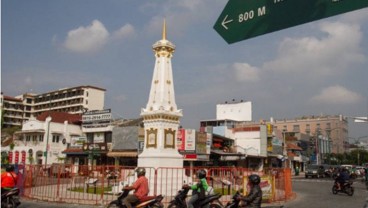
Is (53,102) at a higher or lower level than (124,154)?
higher

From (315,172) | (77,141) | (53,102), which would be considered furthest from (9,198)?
(53,102)

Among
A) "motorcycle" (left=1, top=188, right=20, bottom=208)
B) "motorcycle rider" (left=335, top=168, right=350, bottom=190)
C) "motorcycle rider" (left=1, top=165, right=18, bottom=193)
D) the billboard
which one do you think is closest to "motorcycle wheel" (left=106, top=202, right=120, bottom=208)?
"motorcycle" (left=1, top=188, right=20, bottom=208)

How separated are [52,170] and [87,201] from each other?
9.82ft

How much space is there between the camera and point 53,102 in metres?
→ 91.9

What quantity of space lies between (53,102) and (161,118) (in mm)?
80937

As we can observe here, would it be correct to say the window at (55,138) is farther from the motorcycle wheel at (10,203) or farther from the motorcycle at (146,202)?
the motorcycle at (146,202)

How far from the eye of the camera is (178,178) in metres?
15.7

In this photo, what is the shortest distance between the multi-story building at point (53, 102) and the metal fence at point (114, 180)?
6667cm

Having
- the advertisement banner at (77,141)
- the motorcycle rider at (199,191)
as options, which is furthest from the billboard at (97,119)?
the motorcycle rider at (199,191)

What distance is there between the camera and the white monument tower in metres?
16.8

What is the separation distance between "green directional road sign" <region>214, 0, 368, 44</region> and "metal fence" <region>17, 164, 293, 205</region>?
467 inches

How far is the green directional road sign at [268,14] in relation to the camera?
2545 millimetres

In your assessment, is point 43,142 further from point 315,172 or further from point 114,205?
point 114,205

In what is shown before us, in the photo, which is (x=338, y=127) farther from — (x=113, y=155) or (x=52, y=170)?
(x=52, y=170)
